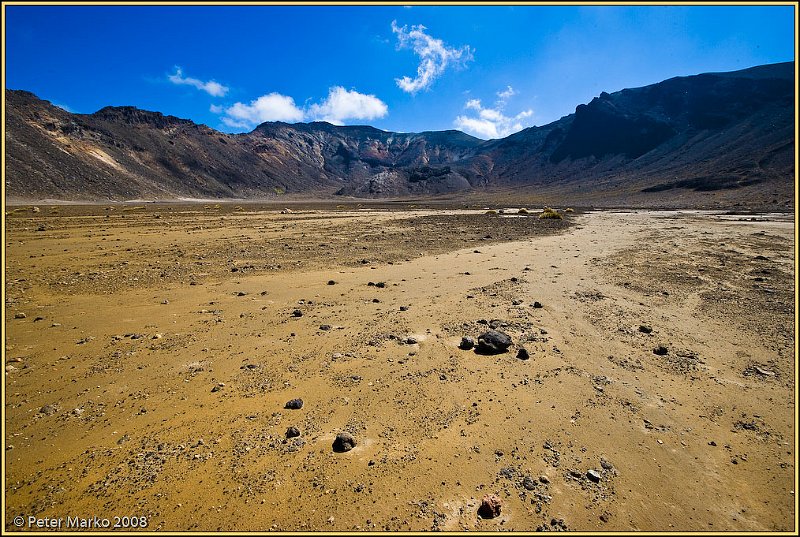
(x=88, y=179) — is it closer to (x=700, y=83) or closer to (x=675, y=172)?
(x=675, y=172)

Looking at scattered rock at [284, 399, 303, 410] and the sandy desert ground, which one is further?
scattered rock at [284, 399, 303, 410]

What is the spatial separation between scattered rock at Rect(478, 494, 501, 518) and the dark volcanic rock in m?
3.10

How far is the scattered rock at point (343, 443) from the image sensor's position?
4.02 metres

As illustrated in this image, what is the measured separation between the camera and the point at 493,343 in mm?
6395

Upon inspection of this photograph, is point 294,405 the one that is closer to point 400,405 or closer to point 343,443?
point 343,443

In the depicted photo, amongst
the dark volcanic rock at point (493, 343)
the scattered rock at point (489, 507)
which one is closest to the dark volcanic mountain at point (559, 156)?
the dark volcanic rock at point (493, 343)

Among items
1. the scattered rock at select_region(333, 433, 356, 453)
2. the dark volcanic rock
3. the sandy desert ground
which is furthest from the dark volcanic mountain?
the scattered rock at select_region(333, 433, 356, 453)

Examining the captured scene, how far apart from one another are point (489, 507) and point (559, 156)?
617ft

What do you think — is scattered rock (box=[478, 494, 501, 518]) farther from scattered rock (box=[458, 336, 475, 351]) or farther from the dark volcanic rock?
scattered rock (box=[458, 336, 475, 351])

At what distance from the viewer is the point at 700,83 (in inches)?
5728

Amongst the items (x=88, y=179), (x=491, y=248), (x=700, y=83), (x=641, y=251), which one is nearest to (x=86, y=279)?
(x=491, y=248)

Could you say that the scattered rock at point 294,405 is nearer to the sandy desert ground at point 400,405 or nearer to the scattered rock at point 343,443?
the sandy desert ground at point 400,405

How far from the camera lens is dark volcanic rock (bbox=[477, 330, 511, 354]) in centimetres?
633

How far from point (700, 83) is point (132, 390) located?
200 metres
